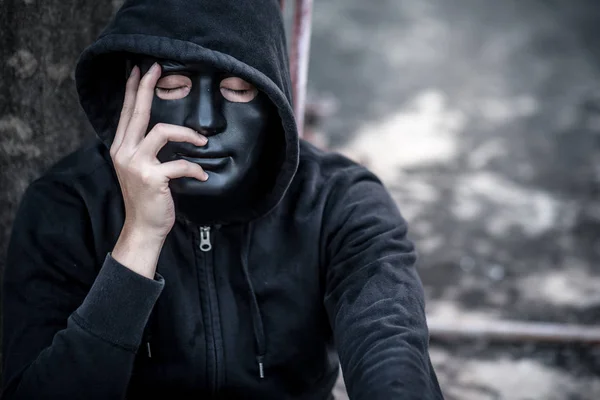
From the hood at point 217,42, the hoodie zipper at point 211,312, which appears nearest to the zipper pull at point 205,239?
the hoodie zipper at point 211,312

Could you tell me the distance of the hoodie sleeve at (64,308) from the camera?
1.76 meters

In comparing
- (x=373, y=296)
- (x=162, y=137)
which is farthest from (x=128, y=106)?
(x=373, y=296)

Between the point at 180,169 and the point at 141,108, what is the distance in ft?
0.66

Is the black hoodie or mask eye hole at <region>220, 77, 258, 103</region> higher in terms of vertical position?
mask eye hole at <region>220, 77, 258, 103</region>

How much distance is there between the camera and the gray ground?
12.4ft

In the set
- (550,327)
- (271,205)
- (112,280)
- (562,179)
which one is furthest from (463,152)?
(112,280)

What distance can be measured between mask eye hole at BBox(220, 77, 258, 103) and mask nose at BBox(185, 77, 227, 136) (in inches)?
1.7

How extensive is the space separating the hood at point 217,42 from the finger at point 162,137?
18 cm

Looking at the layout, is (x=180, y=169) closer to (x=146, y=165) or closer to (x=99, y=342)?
(x=146, y=165)

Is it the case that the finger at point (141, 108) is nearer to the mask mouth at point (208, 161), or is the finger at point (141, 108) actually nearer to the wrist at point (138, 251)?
the mask mouth at point (208, 161)

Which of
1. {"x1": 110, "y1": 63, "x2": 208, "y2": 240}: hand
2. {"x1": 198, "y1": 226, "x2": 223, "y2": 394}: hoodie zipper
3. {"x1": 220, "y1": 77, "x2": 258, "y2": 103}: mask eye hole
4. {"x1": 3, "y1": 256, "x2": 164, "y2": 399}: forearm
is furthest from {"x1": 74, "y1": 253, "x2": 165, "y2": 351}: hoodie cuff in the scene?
{"x1": 220, "y1": 77, "x2": 258, "y2": 103}: mask eye hole

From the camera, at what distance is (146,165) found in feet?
5.83

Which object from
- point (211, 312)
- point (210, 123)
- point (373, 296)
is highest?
point (210, 123)

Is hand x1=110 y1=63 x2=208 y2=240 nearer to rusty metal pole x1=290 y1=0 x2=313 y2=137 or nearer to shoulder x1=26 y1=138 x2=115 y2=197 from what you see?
shoulder x1=26 y1=138 x2=115 y2=197
